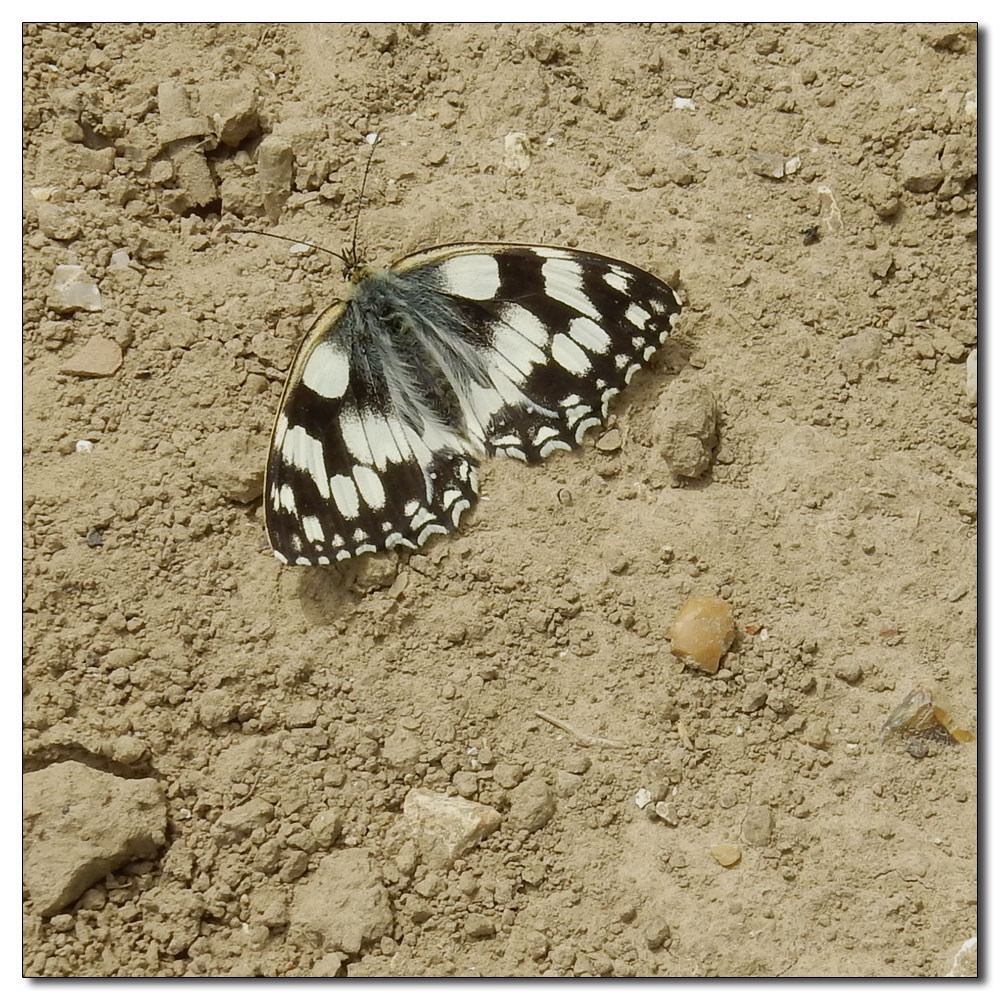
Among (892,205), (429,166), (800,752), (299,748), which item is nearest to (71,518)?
(299,748)

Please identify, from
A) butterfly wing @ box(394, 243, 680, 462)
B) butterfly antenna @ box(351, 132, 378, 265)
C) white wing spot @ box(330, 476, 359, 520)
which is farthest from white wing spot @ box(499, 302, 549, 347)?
white wing spot @ box(330, 476, 359, 520)

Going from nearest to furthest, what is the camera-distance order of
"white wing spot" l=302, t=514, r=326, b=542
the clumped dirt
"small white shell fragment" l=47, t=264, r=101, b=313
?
the clumped dirt, "white wing spot" l=302, t=514, r=326, b=542, "small white shell fragment" l=47, t=264, r=101, b=313

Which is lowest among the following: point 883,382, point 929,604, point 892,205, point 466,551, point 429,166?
point 929,604

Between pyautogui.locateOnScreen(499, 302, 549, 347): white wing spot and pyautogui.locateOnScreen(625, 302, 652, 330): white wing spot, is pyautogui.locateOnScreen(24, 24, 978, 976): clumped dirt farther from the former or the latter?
pyautogui.locateOnScreen(499, 302, 549, 347): white wing spot

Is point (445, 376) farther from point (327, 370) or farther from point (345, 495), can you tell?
point (345, 495)

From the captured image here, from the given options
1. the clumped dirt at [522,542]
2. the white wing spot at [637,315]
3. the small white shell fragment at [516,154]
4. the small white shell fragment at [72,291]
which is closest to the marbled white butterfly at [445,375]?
the white wing spot at [637,315]

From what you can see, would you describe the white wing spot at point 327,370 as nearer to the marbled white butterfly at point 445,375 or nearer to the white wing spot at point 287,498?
the marbled white butterfly at point 445,375

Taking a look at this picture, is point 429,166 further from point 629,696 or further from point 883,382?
point 629,696

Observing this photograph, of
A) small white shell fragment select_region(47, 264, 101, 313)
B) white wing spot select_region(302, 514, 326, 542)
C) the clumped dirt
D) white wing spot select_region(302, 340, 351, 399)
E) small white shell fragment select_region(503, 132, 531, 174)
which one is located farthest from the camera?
small white shell fragment select_region(503, 132, 531, 174)

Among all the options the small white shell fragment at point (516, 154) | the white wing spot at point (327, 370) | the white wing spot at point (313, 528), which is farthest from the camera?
the small white shell fragment at point (516, 154)
